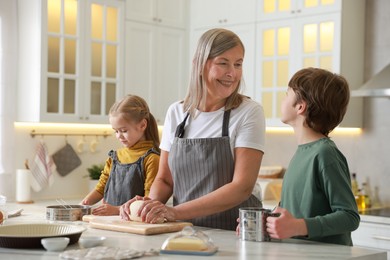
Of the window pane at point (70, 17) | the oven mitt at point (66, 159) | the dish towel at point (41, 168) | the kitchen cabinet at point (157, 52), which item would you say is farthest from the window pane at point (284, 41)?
the dish towel at point (41, 168)

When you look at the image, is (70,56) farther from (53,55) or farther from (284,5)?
(284,5)

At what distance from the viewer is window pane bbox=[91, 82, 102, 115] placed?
4570 mm

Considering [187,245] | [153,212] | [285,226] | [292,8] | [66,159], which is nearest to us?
[187,245]

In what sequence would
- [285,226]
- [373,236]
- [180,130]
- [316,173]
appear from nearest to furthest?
[285,226]
[316,173]
[180,130]
[373,236]

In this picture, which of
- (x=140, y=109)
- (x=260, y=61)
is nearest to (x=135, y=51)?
(x=260, y=61)

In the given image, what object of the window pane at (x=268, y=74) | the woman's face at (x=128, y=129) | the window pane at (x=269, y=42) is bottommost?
the woman's face at (x=128, y=129)

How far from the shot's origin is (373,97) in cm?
448

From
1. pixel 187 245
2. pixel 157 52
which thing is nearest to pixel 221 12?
pixel 157 52

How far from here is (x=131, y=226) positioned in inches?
81.3

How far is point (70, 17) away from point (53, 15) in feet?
0.44

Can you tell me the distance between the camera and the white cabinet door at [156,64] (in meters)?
4.82

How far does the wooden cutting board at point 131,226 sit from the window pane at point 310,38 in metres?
2.52

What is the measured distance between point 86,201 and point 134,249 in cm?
101

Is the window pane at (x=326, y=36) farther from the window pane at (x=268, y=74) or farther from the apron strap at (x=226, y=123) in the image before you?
the apron strap at (x=226, y=123)
